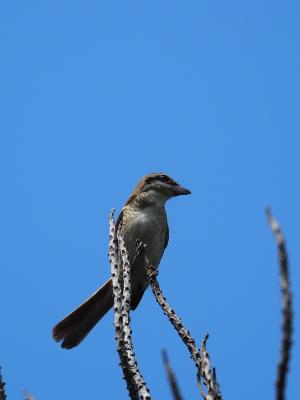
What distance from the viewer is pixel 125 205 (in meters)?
7.54

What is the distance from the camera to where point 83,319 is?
6.34 metres

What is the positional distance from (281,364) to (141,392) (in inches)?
55.0

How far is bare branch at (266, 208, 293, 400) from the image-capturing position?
151 centimetres

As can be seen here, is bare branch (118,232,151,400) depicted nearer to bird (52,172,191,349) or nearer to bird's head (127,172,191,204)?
bird (52,172,191,349)

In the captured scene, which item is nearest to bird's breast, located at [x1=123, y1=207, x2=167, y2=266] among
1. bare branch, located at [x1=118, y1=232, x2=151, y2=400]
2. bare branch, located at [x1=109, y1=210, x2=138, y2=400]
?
bare branch, located at [x1=109, y1=210, x2=138, y2=400]

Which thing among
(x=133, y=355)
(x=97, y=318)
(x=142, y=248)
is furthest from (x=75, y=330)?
(x=133, y=355)

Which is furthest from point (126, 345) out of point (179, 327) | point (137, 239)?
point (137, 239)

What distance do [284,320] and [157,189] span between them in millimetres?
6221

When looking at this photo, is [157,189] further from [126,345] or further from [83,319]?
[126,345]

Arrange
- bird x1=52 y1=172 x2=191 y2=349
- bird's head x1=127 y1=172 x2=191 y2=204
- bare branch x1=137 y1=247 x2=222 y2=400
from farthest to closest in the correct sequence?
bird's head x1=127 y1=172 x2=191 y2=204 → bird x1=52 y1=172 x2=191 y2=349 → bare branch x1=137 y1=247 x2=222 y2=400

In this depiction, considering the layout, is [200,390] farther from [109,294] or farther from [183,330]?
[109,294]

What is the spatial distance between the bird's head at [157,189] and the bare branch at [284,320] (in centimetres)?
595

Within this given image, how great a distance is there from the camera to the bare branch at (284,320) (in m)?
1.51

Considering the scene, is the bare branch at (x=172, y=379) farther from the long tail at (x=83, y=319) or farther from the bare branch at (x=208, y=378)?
the long tail at (x=83, y=319)
